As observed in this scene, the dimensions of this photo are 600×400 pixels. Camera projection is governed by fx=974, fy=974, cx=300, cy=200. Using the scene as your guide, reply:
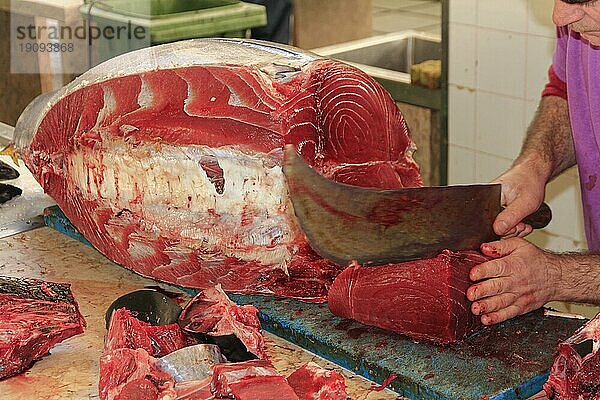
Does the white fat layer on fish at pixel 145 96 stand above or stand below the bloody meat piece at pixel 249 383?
above

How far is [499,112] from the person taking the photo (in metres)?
4.85

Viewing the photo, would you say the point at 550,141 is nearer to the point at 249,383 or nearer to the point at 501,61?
the point at 501,61

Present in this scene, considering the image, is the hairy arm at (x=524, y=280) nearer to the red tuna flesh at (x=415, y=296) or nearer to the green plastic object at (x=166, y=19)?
the red tuna flesh at (x=415, y=296)

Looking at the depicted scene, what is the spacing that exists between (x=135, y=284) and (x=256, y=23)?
11.3 ft

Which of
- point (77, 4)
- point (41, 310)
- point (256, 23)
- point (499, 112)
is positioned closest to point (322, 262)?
point (41, 310)

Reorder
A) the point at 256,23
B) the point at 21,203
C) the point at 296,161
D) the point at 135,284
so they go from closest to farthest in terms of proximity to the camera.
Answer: the point at 296,161
the point at 135,284
the point at 21,203
the point at 256,23

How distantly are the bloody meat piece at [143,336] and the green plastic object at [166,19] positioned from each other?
3.64 m

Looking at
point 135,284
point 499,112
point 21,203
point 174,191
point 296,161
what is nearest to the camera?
point 296,161

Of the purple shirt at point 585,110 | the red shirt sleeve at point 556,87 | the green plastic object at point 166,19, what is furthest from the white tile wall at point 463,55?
the purple shirt at point 585,110

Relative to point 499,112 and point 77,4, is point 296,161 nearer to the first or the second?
point 499,112

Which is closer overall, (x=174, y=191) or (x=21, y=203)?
(x=174, y=191)

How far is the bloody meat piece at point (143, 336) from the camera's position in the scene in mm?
2225

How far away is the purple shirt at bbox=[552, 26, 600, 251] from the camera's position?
3004mm

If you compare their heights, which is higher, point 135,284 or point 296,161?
point 296,161
